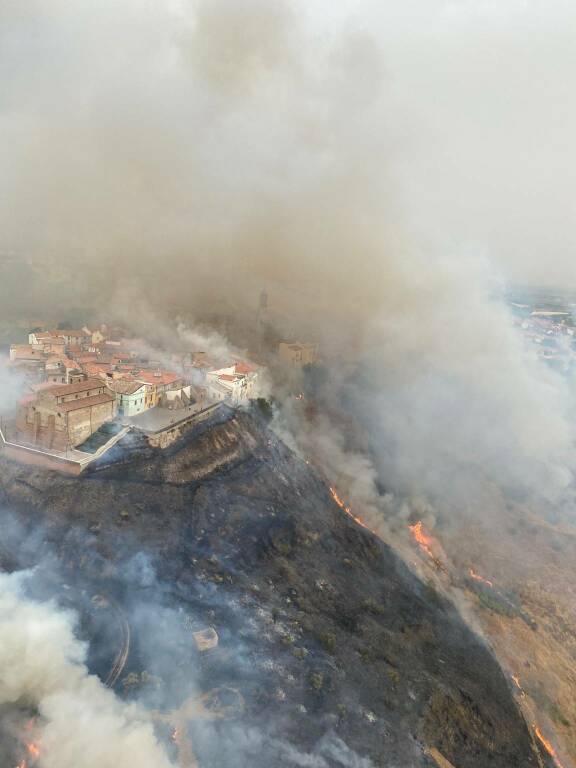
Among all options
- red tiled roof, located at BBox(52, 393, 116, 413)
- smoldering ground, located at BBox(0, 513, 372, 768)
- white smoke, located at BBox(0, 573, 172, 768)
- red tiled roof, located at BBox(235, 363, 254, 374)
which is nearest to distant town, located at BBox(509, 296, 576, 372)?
red tiled roof, located at BBox(235, 363, 254, 374)

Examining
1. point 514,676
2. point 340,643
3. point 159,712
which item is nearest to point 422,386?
point 514,676

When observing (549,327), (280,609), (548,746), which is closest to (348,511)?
(280,609)

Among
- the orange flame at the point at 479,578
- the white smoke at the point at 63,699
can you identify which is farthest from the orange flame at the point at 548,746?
the white smoke at the point at 63,699

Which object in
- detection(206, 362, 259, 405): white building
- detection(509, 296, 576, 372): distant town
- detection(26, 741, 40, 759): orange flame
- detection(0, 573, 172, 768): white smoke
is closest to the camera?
detection(0, 573, 172, 768): white smoke

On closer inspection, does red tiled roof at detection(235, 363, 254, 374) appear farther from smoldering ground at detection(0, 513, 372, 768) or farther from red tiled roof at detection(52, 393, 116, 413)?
smoldering ground at detection(0, 513, 372, 768)

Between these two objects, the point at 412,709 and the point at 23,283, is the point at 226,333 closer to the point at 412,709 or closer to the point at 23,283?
the point at 23,283
